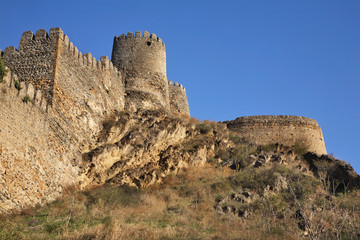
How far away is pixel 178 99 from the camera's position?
1129 inches

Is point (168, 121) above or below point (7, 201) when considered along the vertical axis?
above

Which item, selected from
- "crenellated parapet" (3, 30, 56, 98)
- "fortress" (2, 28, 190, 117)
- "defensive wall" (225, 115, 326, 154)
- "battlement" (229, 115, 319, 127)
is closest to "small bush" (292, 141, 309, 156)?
"defensive wall" (225, 115, 326, 154)

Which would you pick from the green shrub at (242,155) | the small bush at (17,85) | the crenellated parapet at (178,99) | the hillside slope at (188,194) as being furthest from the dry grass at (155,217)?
the crenellated parapet at (178,99)

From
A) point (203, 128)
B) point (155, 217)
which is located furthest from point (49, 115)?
point (203, 128)

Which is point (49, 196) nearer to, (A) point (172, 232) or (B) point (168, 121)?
(A) point (172, 232)

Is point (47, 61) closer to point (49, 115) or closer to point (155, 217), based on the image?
point (49, 115)

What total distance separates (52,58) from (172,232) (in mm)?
9068

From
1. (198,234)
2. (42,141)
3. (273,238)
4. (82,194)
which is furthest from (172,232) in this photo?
(42,141)

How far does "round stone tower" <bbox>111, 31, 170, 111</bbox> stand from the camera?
22.6 meters

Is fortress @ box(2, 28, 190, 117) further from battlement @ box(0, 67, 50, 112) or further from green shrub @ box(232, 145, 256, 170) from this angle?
green shrub @ box(232, 145, 256, 170)

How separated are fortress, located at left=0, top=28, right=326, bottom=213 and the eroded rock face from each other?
199 millimetres

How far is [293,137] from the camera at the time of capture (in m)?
29.5

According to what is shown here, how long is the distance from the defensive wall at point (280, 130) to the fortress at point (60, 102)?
Result: 8519 mm

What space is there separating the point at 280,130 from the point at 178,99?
26.8 ft
